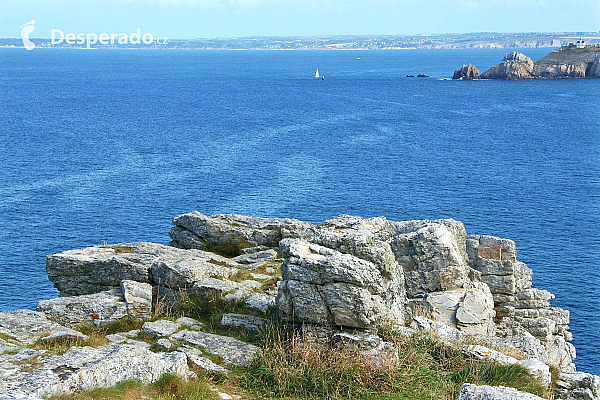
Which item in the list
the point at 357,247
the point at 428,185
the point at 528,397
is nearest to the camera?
the point at 528,397

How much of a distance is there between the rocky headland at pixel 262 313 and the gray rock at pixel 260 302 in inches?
1.6

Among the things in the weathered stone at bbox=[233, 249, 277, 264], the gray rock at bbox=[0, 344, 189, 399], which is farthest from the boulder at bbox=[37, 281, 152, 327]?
the weathered stone at bbox=[233, 249, 277, 264]

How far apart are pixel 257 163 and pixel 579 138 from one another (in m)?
68.1

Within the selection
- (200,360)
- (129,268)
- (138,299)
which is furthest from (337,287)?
(129,268)

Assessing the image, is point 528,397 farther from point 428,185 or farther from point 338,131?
point 338,131

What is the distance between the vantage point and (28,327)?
1812 centimetres

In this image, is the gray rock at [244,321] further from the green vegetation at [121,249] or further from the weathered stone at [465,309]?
the green vegetation at [121,249]

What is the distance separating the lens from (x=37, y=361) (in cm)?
1455

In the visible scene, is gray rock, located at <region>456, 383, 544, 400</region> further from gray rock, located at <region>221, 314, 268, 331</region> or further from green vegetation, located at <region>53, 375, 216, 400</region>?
gray rock, located at <region>221, 314, 268, 331</region>

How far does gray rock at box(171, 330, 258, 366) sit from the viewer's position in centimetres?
1603

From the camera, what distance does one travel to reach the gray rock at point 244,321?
58.7 feet

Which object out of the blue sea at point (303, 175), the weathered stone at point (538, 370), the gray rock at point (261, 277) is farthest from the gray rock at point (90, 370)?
the blue sea at point (303, 175)

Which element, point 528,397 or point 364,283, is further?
point 364,283

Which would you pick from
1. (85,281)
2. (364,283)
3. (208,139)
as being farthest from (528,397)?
(208,139)
